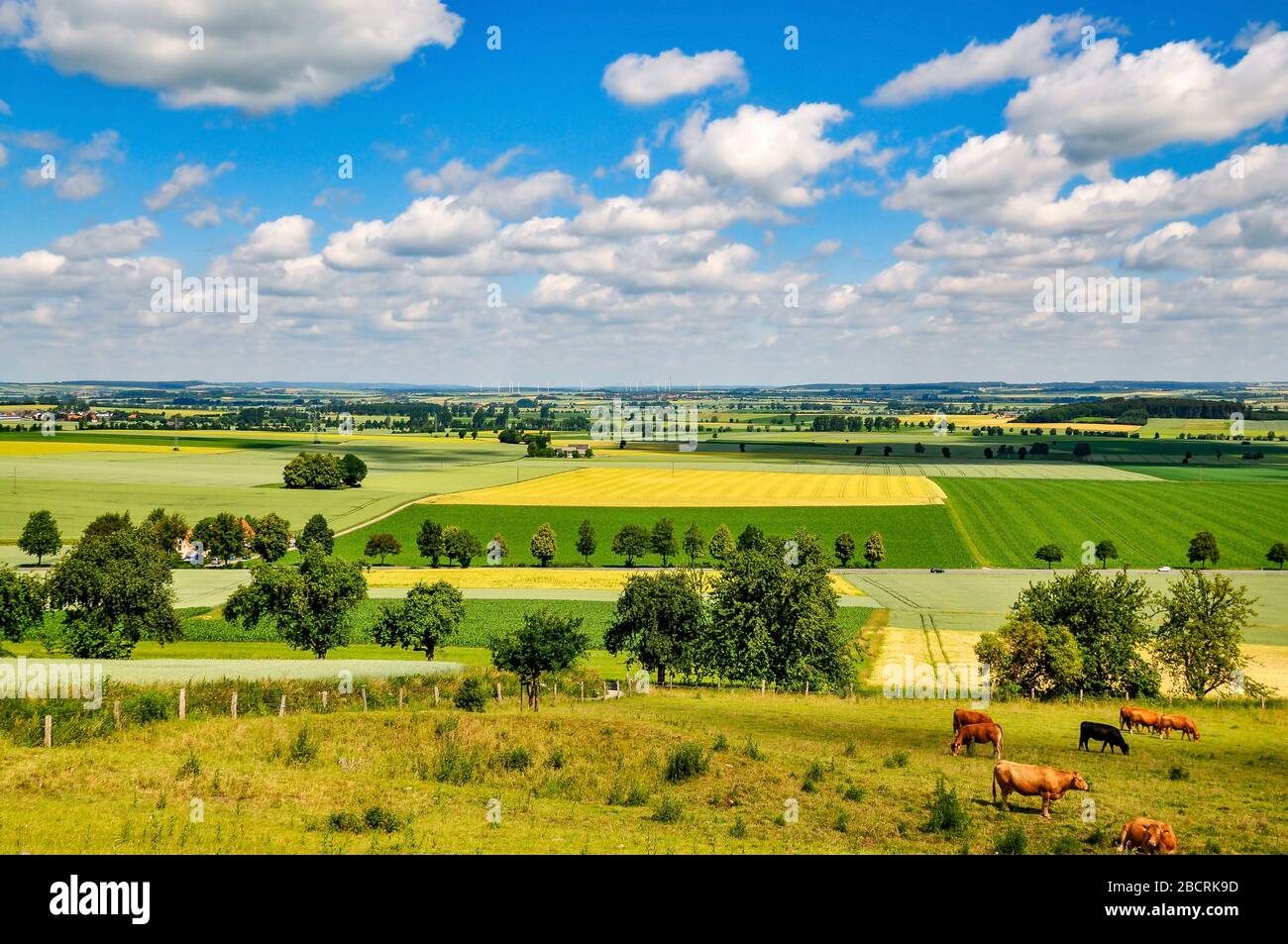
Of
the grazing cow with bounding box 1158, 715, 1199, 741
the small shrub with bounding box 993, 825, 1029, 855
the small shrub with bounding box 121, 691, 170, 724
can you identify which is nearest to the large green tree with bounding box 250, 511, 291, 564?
the small shrub with bounding box 121, 691, 170, 724

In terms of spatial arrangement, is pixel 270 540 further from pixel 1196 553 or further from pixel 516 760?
pixel 1196 553

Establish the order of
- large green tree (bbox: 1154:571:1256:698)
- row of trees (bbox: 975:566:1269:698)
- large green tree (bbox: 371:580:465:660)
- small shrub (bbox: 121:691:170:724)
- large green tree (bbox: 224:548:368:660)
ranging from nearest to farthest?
small shrub (bbox: 121:691:170:724) → row of trees (bbox: 975:566:1269:698) → large green tree (bbox: 1154:571:1256:698) → large green tree (bbox: 224:548:368:660) → large green tree (bbox: 371:580:465:660)

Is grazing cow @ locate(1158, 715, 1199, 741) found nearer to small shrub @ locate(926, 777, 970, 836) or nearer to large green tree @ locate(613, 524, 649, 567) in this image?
small shrub @ locate(926, 777, 970, 836)

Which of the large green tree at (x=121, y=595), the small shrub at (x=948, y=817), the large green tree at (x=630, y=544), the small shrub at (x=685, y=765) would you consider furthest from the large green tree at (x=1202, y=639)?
the large green tree at (x=121, y=595)

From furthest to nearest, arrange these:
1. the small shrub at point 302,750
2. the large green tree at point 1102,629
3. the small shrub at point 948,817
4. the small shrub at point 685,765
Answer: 1. the large green tree at point 1102,629
2. the small shrub at point 685,765
3. the small shrub at point 302,750
4. the small shrub at point 948,817

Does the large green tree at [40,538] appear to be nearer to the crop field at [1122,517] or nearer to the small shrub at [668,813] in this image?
the small shrub at [668,813]

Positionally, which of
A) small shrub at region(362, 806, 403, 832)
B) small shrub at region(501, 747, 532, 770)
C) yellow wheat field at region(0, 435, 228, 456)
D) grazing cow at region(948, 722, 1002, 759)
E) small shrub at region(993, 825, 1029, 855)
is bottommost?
grazing cow at region(948, 722, 1002, 759)
